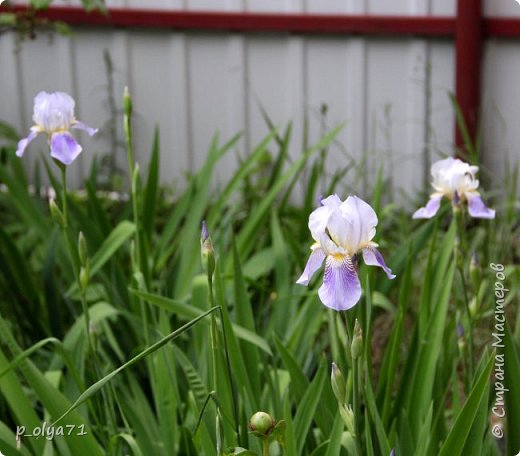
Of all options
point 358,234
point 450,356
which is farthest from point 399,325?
point 358,234

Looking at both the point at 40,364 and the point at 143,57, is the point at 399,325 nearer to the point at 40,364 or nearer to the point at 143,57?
the point at 40,364

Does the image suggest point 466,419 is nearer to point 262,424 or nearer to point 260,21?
point 262,424

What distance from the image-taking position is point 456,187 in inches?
67.2

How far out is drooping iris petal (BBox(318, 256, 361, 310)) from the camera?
3.78 feet

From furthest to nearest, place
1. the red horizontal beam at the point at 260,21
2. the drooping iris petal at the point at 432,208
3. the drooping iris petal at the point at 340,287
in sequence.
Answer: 1. the red horizontal beam at the point at 260,21
2. the drooping iris petal at the point at 432,208
3. the drooping iris petal at the point at 340,287

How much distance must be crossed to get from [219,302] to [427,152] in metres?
2.24

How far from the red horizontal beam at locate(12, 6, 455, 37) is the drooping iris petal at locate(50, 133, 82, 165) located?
226 cm

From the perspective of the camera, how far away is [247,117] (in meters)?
4.13

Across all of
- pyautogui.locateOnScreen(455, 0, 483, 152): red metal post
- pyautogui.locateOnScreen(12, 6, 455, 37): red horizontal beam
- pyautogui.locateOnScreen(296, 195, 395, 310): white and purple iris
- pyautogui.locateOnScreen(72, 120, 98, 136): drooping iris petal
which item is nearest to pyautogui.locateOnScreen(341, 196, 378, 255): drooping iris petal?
pyautogui.locateOnScreen(296, 195, 395, 310): white and purple iris

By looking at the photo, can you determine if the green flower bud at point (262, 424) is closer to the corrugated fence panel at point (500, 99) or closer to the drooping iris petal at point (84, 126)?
the drooping iris petal at point (84, 126)

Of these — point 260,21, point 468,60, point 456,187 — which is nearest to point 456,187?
point 456,187

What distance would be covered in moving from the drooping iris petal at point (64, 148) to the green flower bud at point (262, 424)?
598mm

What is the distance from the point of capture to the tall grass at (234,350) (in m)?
1.47

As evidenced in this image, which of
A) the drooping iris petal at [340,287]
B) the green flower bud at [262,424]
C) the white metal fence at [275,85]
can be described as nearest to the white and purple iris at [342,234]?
the drooping iris petal at [340,287]
